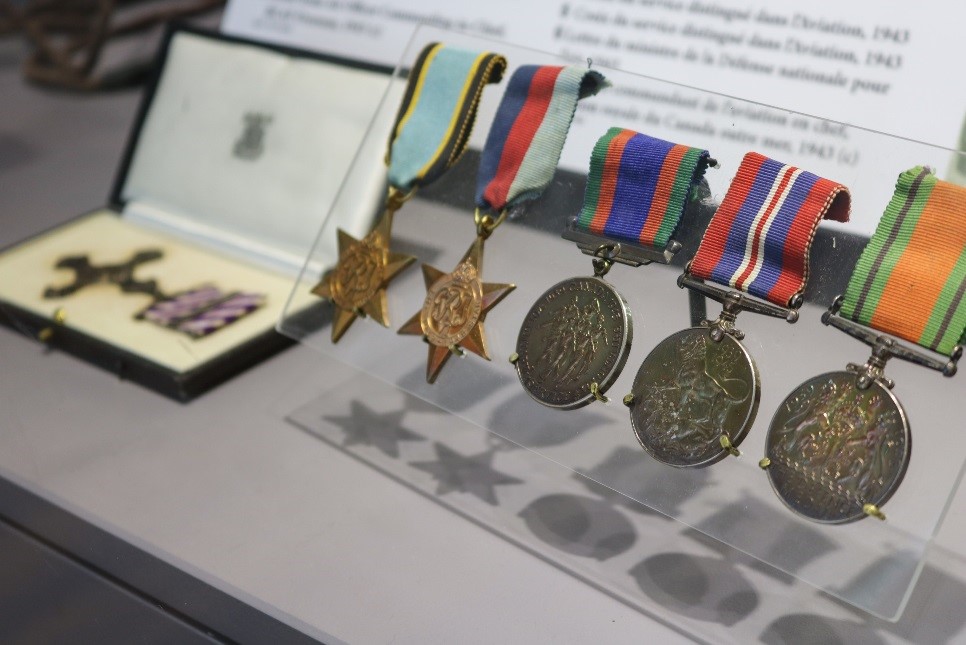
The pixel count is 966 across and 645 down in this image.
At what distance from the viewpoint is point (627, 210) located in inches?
45.9

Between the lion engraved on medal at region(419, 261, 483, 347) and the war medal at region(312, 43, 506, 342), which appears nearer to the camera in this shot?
the lion engraved on medal at region(419, 261, 483, 347)

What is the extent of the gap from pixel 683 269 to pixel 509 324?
233 millimetres

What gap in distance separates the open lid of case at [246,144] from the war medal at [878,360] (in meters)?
0.87

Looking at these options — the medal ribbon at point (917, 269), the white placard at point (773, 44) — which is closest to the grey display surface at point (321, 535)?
the medal ribbon at point (917, 269)

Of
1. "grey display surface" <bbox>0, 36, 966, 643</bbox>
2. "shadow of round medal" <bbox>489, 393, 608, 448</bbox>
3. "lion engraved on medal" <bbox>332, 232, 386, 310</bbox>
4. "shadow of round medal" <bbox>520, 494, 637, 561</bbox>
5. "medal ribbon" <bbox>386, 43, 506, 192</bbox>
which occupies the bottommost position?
"grey display surface" <bbox>0, 36, 966, 643</bbox>

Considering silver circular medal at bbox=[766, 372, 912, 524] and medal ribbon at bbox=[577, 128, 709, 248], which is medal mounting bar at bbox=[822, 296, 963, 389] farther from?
medal ribbon at bbox=[577, 128, 709, 248]

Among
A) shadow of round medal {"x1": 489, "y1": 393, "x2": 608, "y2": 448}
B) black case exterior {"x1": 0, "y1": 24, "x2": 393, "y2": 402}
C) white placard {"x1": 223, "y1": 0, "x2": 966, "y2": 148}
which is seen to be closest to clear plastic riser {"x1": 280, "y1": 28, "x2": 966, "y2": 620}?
shadow of round medal {"x1": 489, "y1": 393, "x2": 608, "y2": 448}

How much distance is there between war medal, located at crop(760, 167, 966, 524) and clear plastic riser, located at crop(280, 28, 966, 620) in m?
0.04

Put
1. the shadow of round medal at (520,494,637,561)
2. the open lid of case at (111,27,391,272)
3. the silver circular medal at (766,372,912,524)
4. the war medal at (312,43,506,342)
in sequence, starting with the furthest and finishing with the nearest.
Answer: the open lid of case at (111,27,391,272), the war medal at (312,43,506,342), the shadow of round medal at (520,494,637,561), the silver circular medal at (766,372,912,524)

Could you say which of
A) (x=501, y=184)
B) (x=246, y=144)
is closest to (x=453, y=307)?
(x=501, y=184)

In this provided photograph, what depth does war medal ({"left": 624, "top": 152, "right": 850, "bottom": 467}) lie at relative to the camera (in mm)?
1036

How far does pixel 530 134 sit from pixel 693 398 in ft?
1.41

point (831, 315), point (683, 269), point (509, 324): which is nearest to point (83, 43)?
point (509, 324)

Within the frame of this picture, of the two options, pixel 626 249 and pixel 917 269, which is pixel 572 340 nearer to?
pixel 626 249
